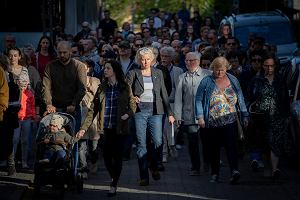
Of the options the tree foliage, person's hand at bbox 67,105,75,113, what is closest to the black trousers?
person's hand at bbox 67,105,75,113

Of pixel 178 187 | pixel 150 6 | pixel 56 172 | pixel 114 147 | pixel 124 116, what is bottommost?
pixel 178 187

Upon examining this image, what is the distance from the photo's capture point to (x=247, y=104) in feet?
56.6

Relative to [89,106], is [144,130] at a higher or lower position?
lower

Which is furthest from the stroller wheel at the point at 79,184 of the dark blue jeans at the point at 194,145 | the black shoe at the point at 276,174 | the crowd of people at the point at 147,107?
the black shoe at the point at 276,174

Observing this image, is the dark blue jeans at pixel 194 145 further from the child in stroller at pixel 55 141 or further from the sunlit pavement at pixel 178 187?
the child in stroller at pixel 55 141

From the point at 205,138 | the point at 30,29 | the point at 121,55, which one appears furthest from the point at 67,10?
the point at 205,138

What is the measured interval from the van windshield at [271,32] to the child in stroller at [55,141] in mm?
16151

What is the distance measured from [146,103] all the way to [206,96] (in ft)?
2.89

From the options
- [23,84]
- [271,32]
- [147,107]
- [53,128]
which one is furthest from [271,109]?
[271,32]

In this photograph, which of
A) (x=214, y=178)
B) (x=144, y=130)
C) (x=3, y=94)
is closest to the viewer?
(x=3, y=94)

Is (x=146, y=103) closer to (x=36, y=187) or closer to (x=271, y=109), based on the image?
(x=271, y=109)

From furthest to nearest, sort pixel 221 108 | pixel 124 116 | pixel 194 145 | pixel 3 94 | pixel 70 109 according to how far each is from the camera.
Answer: pixel 194 145 → pixel 221 108 → pixel 70 109 → pixel 124 116 → pixel 3 94

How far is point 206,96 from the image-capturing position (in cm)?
1609

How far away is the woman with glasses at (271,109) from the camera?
53.8 feet
